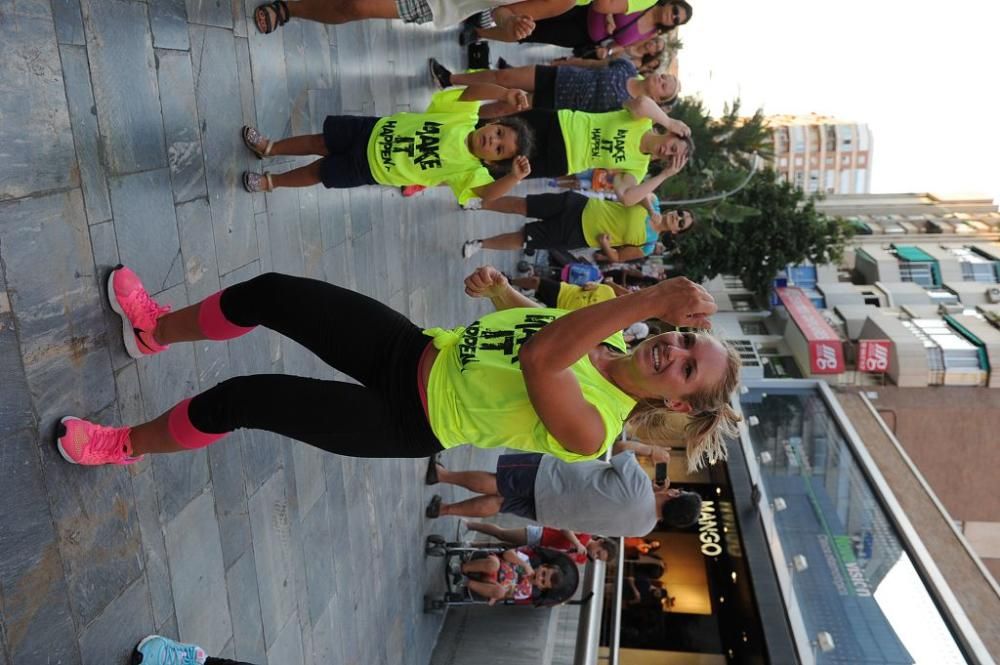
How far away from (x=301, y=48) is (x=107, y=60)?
1.98 meters

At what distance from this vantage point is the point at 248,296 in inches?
123

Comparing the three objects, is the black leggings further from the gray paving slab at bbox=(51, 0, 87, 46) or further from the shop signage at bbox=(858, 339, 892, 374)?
the shop signage at bbox=(858, 339, 892, 374)

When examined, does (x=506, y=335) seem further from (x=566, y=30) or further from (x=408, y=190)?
(x=566, y=30)

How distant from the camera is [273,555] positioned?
4.33 metres

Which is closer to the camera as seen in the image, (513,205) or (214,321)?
(214,321)

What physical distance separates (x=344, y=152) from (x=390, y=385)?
83.3 inches

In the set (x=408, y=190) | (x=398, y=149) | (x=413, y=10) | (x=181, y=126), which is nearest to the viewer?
(x=181, y=126)

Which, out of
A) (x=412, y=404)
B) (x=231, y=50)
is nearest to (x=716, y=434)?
(x=412, y=404)

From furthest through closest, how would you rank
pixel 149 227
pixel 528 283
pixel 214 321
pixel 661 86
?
pixel 528 283, pixel 661 86, pixel 149 227, pixel 214 321

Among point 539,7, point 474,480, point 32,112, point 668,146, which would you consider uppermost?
point 539,7

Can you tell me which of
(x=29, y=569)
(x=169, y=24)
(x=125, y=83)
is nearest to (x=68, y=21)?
(x=125, y=83)

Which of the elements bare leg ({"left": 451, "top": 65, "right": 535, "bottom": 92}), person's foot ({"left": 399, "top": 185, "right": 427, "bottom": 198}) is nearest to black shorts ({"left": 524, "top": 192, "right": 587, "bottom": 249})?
bare leg ({"left": 451, "top": 65, "right": 535, "bottom": 92})

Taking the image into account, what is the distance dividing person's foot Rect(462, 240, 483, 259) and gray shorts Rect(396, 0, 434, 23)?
3772mm

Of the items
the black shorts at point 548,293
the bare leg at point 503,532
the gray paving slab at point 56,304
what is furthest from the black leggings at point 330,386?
the bare leg at point 503,532
